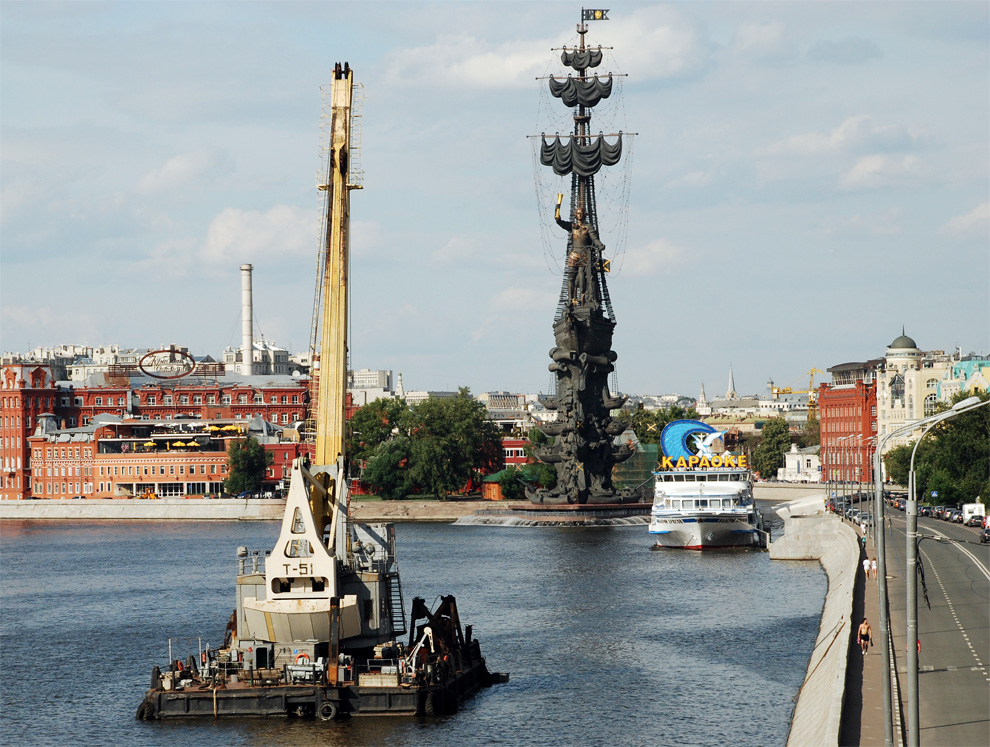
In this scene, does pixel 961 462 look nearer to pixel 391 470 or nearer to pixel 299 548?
pixel 391 470

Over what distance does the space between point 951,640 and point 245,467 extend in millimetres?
144699

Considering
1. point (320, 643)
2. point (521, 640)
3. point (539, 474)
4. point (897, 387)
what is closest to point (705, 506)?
point (521, 640)

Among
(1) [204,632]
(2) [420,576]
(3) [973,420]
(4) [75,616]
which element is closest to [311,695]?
(1) [204,632]

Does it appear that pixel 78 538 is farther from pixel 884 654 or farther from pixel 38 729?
pixel 884 654

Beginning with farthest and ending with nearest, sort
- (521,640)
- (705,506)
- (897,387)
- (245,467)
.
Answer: (897,387)
(245,467)
(705,506)
(521,640)

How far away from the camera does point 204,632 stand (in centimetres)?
6638

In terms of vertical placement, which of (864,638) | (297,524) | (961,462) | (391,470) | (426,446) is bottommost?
(864,638)

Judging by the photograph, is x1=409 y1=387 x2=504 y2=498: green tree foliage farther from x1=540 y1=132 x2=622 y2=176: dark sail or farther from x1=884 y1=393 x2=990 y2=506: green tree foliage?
x1=884 y1=393 x2=990 y2=506: green tree foliage

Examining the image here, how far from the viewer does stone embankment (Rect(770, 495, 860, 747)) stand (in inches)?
1464

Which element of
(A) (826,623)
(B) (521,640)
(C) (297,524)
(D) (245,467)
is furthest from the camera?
(D) (245,467)

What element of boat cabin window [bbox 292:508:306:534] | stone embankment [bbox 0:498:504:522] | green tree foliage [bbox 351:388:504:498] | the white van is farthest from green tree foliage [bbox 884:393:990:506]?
boat cabin window [bbox 292:508:306:534]

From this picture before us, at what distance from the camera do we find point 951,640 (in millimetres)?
47312

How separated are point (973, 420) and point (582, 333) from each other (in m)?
44.3

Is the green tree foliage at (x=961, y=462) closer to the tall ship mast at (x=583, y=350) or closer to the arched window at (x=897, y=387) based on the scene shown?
the tall ship mast at (x=583, y=350)
